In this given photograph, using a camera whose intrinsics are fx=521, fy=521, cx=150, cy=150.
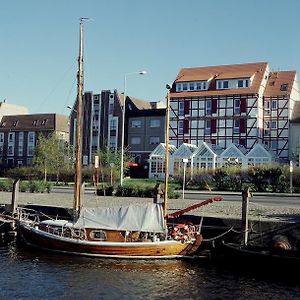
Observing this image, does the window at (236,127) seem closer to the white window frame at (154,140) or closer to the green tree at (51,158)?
the white window frame at (154,140)

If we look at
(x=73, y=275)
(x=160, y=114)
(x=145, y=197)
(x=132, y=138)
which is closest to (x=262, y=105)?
(x=160, y=114)

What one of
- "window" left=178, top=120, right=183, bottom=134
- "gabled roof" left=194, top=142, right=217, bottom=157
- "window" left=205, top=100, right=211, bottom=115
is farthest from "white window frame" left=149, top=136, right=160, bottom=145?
"gabled roof" left=194, top=142, right=217, bottom=157

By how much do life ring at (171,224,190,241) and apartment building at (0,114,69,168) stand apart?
81543mm

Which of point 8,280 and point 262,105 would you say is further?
point 262,105

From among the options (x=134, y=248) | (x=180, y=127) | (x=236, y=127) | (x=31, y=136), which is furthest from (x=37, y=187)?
(x=31, y=136)

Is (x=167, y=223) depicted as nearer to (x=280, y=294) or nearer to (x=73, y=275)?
(x=73, y=275)

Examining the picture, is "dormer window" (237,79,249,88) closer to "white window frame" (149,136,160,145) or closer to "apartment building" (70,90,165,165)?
"apartment building" (70,90,165,165)

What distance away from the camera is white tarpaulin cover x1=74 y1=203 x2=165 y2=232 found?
76.2ft

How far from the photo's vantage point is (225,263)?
21.9 meters

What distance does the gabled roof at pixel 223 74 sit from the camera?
77750 mm

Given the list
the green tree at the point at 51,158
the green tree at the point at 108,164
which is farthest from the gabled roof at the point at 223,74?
the green tree at the point at 51,158

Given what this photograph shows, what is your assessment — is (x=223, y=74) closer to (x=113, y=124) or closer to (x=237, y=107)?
(x=237, y=107)

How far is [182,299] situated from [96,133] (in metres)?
76.6

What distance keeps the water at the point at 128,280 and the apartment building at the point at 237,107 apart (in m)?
56.3
